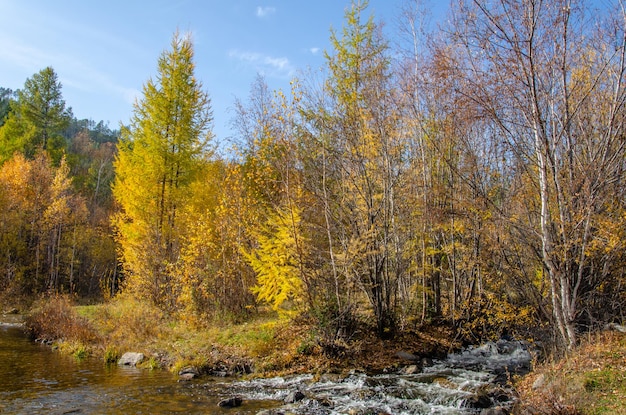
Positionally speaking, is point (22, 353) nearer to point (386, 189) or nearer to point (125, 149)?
point (125, 149)

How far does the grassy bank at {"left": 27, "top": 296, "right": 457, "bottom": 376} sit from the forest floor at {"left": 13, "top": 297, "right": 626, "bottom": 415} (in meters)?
0.02

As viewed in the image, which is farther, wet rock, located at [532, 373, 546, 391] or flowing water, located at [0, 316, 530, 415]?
flowing water, located at [0, 316, 530, 415]

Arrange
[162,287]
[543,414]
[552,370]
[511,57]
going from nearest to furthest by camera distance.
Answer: [543,414] → [552,370] → [511,57] → [162,287]

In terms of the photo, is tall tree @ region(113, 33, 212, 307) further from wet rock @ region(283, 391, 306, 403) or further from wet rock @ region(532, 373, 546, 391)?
wet rock @ region(532, 373, 546, 391)

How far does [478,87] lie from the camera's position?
8969 mm

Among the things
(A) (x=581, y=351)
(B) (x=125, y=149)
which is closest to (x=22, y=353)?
(B) (x=125, y=149)

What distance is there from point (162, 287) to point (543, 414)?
13.2m

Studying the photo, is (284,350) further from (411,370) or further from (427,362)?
(427,362)

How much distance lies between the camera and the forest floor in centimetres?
670

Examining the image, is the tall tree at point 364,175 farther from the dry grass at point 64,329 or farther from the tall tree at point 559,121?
the dry grass at point 64,329

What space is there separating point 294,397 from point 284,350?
2822 millimetres

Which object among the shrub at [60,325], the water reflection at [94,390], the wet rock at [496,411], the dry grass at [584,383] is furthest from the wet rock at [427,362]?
the shrub at [60,325]

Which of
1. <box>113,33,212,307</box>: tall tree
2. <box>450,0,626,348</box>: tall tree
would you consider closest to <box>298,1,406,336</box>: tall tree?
<box>450,0,626,348</box>: tall tree

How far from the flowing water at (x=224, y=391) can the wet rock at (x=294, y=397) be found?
4.9 inches
